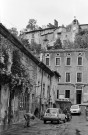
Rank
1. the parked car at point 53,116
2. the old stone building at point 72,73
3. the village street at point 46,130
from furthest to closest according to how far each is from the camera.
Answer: the old stone building at point 72,73, the parked car at point 53,116, the village street at point 46,130

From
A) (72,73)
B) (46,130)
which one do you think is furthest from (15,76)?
(72,73)

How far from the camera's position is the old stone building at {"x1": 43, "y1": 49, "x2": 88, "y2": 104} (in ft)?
176

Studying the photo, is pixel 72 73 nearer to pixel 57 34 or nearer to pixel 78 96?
pixel 78 96

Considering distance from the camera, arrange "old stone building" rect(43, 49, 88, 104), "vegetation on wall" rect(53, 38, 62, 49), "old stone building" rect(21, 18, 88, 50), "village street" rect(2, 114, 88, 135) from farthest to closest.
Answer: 1. "old stone building" rect(21, 18, 88, 50)
2. "vegetation on wall" rect(53, 38, 62, 49)
3. "old stone building" rect(43, 49, 88, 104)
4. "village street" rect(2, 114, 88, 135)

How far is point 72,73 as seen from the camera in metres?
54.6

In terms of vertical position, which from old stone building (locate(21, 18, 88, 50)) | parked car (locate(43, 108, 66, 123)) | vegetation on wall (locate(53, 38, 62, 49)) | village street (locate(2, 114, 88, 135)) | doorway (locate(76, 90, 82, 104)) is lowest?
village street (locate(2, 114, 88, 135))

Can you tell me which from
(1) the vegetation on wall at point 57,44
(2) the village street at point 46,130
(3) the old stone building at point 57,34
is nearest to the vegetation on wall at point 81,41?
(3) the old stone building at point 57,34

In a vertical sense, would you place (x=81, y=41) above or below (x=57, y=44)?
above

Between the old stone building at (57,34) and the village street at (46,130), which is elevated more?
the old stone building at (57,34)

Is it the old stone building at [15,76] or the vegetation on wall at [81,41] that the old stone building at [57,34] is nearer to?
the vegetation on wall at [81,41]

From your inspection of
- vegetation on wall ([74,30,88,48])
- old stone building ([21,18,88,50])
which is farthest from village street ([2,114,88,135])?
old stone building ([21,18,88,50])

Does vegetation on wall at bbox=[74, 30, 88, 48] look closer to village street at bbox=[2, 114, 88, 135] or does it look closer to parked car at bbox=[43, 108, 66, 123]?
parked car at bbox=[43, 108, 66, 123]

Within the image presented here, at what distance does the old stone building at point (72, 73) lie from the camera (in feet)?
176

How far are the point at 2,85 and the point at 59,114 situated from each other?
9.95m
